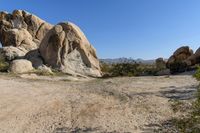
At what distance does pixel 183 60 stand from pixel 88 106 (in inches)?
751

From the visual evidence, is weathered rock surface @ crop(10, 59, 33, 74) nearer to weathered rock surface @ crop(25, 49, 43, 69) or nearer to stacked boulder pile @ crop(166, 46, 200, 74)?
weathered rock surface @ crop(25, 49, 43, 69)

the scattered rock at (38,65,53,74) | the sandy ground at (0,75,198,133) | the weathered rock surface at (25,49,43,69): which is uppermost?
the weathered rock surface at (25,49,43,69)

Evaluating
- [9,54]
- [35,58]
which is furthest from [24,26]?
[35,58]

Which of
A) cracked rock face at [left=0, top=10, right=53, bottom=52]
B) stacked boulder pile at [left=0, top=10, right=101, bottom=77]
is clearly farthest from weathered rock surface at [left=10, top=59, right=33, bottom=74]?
cracked rock face at [left=0, top=10, right=53, bottom=52]

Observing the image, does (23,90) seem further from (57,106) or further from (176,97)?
(176,97)

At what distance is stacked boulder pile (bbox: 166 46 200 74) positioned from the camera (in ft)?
86.0

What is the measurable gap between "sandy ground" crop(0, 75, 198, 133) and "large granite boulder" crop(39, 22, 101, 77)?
6.25 metres

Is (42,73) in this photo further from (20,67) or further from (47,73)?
(20,67)

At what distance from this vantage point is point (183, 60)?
2941 cm

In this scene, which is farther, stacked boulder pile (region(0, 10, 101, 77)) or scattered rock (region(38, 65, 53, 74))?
stacked boulder pile (region(0, 10, 101, 77))

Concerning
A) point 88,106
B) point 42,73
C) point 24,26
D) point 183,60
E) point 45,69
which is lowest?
point 88,106

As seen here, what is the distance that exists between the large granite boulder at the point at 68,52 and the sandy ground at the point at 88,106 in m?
6.25

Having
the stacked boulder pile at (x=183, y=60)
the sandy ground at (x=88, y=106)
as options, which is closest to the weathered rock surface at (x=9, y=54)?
the sandy ground at (x=88, y=106)

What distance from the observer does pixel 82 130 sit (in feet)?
32.4
